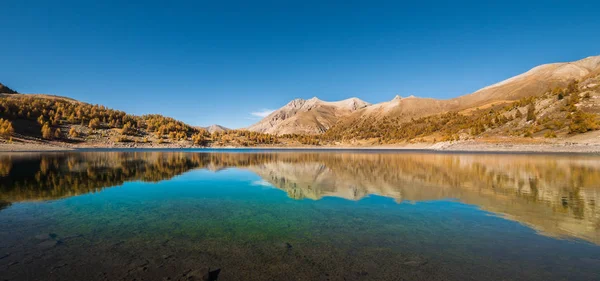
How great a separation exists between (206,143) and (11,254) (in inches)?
6638

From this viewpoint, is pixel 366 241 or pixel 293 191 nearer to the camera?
pixel 366 241

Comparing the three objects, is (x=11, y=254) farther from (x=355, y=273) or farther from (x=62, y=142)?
(x=62, y=142)

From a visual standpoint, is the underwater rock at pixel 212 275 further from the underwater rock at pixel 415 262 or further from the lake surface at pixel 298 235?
the underwater rock at pixel 415 262

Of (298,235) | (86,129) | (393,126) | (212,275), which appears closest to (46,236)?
(212,275)

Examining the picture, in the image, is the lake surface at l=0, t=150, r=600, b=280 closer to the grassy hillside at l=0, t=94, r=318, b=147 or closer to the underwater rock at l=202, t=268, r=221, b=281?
the underwater rock at l=202, t=268, r=221, b=281

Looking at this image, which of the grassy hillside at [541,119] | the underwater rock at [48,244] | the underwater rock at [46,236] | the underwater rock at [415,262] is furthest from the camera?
the grassy hillside at [541,119]

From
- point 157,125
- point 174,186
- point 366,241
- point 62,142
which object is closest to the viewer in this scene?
point 366,241

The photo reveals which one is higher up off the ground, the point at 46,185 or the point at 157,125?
the point at 157,125

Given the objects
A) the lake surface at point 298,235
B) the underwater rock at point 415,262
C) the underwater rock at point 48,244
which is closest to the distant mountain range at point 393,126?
the lake surface at point 298,235

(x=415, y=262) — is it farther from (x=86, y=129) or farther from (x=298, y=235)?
(x=86, y=129)

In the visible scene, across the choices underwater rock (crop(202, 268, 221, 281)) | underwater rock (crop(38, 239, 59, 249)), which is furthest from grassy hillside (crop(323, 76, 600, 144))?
underwater rock (crop(38, 239, 59, 249))

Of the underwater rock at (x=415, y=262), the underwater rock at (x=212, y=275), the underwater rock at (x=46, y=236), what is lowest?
the underwater rock at (x=415, y=262)

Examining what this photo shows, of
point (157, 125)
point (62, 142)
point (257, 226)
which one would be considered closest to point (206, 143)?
point (157, 125)

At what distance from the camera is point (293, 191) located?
1961cm
